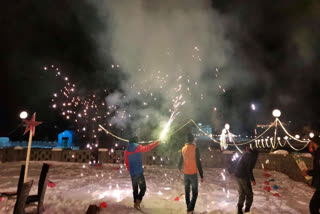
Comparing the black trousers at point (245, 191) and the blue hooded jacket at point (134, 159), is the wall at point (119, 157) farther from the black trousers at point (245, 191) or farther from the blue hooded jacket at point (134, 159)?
the blue hooded jacket at point (134, 159)

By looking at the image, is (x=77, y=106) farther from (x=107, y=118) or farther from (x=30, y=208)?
(x=30, y=208)

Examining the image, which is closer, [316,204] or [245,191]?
[316,204]

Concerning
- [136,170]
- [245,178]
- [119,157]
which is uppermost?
[119,157]

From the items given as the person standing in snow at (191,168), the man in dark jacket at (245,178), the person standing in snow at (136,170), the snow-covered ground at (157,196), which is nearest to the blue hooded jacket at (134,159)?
the person standing in snow at (136,170)

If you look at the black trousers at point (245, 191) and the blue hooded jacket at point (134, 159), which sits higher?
the blue hooded jacket at point (134, 159)

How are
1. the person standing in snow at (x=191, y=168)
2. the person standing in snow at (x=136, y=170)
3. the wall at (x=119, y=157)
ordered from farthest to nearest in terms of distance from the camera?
the wall at (x=119, y=157)
the person standing in snow at (x=136, y=170)
the person standing in snow at (x=191, y=168)

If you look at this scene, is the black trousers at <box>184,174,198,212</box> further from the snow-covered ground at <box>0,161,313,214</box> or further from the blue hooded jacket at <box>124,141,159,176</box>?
the blue hooded jacket at <box>124,141,159,176</box>

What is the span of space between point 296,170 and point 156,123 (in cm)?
952

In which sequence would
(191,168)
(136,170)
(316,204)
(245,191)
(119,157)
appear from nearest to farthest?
(316,204)
(245,191)
(191,168)
(136,170)
(119,157)

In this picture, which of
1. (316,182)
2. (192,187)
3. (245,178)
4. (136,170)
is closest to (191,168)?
(192,187)

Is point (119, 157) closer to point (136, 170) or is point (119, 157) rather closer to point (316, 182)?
point (136, 170)

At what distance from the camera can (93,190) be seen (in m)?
7.24

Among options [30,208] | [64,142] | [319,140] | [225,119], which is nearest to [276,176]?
[319,140]

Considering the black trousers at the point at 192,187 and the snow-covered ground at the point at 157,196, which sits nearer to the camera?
the black trousers at the point at 192,187
